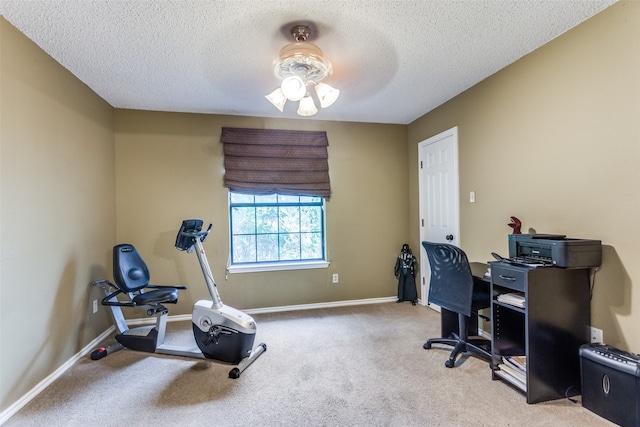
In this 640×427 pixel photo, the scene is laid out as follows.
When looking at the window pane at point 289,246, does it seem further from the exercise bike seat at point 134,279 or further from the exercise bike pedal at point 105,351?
the exercise bike pedal at point 105,351

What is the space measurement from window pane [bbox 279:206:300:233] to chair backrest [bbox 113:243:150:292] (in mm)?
1578

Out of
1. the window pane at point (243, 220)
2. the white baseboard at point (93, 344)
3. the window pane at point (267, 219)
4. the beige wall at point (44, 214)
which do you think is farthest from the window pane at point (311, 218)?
the beige wall at point (44, 214)

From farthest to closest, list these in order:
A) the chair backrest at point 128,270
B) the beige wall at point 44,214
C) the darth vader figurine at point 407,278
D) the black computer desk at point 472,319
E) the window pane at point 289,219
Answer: the darth vader figurine at point 407,278 < the window pane at point 289,219 < the chair backrest at point 128,270 < the black computer desk at point 472,319 < the beige wall at point 44,214

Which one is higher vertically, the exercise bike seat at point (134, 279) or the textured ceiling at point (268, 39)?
the textured ceiling at point (268, 39)

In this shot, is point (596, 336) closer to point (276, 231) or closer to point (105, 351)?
point (276, 231)

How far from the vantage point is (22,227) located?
6.51 feet

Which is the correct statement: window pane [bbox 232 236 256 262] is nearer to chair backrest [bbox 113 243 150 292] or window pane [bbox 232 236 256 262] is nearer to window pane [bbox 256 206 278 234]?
window pane [bbox 256 206 278 234]

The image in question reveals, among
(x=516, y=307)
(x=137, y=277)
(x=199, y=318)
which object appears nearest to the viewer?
(x=516, y=307)

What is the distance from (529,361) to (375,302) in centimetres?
223

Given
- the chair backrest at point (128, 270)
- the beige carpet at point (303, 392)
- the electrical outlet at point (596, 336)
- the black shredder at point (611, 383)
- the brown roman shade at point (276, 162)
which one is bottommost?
the beige carpet at point (303, 392)

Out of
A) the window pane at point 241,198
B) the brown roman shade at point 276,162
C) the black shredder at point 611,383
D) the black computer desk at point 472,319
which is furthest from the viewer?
the window pane at point 241,198

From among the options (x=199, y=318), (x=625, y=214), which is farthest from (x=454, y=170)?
(x=199, y=318)

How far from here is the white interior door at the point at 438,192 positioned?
3.25 meters

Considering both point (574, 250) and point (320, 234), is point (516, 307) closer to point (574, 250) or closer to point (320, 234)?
point (574, 250)
